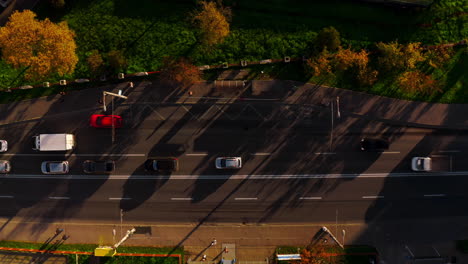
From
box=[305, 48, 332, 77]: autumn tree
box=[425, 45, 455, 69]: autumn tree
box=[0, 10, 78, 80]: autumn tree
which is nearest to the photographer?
box=[0, 10, 78, 80]: autumn tree

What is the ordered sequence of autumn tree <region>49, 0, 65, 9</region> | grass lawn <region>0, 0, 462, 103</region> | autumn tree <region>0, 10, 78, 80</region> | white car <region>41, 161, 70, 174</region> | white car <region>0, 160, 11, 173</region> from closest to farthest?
1. autumn tree <region>0, 10, 78, 80</region>
2. autumn tree <region>49, 0, 65, 9</region>
3. white car <region>41, 161, 70, 174</region>
4. grass lawn <region>0, 0, 462, 103</region>
5. white car <region>0, 160, 11, 173</region>

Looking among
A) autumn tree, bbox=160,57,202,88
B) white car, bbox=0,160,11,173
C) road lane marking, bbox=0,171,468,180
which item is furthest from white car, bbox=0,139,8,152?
autumn tree, bbox=160,57,202,88

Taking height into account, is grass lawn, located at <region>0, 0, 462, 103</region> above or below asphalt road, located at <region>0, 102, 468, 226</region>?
→ above

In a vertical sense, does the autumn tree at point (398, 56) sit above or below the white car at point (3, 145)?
above

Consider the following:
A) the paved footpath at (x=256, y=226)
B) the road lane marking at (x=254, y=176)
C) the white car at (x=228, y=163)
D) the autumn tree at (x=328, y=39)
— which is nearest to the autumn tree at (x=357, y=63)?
the autumn tree at (x=328, y=39)

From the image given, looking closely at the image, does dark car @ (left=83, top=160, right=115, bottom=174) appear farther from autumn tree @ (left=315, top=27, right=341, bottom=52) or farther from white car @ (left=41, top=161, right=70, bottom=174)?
autumn tree @ (left=315, top=27, right=341, bottom=52)

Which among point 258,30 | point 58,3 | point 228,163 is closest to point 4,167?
point 58,3

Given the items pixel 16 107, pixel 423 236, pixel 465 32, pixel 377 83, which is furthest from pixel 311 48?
pixel 16 107

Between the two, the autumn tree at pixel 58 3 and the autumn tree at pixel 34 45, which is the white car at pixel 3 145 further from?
the autumn tree at pixel 58 3
